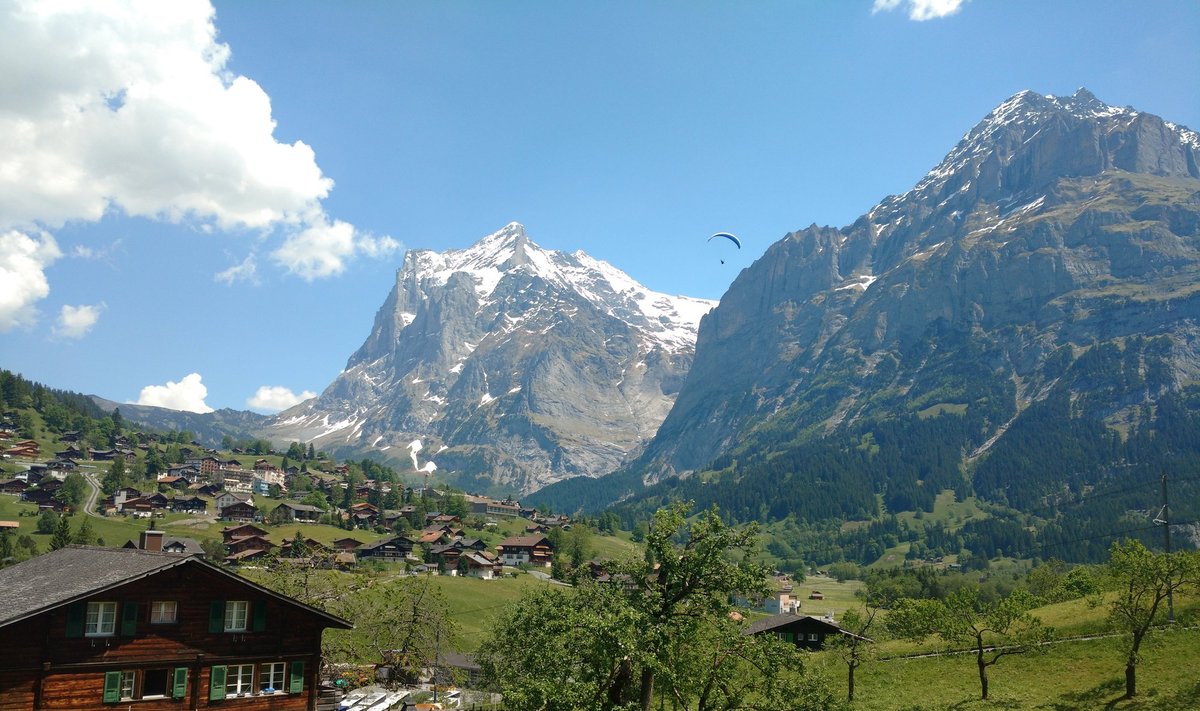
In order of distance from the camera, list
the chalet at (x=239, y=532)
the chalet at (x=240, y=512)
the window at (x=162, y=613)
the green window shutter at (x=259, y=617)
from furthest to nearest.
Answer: the chalet at (x=240, y=512)
the chalet at (x=239, y=532)
the green window shutter at (x=259, y=617)
the window at (x=162, y=613)

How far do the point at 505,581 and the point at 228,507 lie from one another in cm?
7849

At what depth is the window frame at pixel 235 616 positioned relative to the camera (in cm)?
3809

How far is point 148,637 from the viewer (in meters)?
35.9

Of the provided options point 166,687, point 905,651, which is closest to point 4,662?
point 166,687

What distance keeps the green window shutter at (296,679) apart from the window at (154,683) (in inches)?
219

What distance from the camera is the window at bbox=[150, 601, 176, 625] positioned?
119 feet

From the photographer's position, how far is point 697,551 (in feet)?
99.5

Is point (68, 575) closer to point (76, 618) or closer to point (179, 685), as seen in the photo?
point (76, 618)

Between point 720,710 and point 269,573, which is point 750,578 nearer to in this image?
point 720,710

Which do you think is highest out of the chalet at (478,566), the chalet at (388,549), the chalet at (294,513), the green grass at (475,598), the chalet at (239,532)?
the chalet at (294,513)

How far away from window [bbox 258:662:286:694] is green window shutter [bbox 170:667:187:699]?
339cm

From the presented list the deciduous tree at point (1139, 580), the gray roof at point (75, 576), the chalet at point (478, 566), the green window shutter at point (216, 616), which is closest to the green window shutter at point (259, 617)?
the gray roof at point (75, 576)

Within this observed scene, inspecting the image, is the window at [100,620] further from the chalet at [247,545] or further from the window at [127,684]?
the chalet at [247,545]

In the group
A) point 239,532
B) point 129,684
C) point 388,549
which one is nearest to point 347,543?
point 388,549
